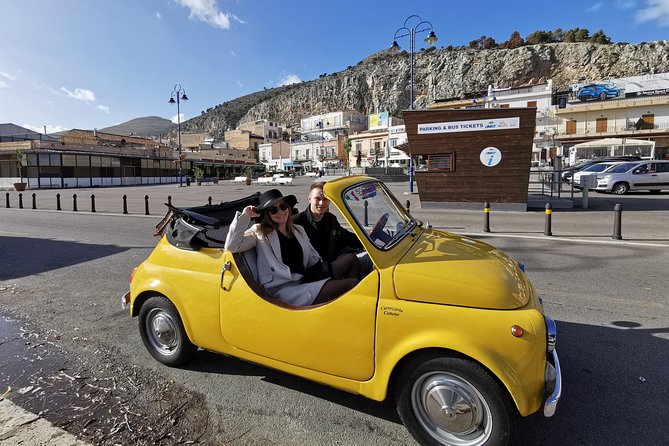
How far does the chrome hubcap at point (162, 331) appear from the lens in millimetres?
3285

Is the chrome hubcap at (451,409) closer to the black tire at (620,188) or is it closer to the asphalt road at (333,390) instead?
the asphalt road at (333,390)

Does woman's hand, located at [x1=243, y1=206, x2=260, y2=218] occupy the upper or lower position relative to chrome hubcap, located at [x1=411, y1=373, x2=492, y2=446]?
upper

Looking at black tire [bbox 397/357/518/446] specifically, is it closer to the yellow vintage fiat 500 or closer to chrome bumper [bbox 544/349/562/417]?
the yellow vintage fiat 500

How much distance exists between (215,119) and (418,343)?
178444mm

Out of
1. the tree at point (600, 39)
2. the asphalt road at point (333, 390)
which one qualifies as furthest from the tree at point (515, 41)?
the asphalt road at point (333, 390)

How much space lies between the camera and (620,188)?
787 inches

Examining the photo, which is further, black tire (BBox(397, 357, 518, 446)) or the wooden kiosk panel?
the wooden kiosk panel

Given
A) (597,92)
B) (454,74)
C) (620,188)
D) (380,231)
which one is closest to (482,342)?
(380,231)

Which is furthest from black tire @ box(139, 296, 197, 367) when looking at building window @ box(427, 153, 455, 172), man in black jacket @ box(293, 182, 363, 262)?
building window @ box(427, 153, 455, 172)

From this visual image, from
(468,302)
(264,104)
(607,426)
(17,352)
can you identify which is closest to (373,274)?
(468,302)

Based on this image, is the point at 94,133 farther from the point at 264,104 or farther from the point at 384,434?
the point at 264,104

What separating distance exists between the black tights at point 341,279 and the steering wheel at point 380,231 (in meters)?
0.34

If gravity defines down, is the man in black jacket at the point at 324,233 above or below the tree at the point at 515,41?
below

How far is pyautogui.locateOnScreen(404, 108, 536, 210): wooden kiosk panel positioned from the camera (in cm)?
1420
